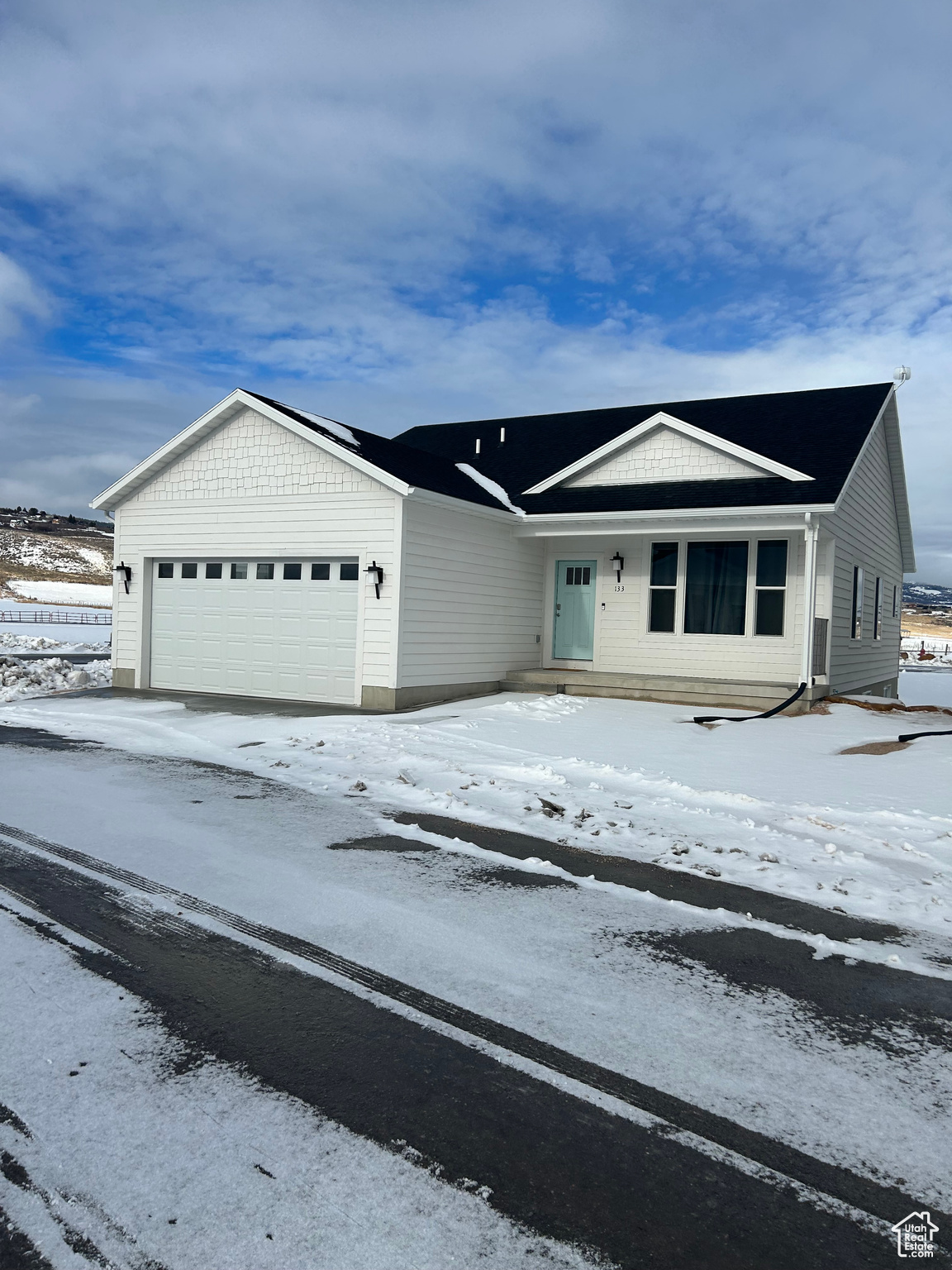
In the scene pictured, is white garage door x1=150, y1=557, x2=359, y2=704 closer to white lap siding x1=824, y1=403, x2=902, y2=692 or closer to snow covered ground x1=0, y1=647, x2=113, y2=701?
snow covered ground x1=0, y1=647, x2=113, y2=701

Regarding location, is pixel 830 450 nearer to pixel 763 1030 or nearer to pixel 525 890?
pixel 525 890

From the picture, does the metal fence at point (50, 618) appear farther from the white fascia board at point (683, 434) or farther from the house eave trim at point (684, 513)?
the house eave trim at point (684, 513)

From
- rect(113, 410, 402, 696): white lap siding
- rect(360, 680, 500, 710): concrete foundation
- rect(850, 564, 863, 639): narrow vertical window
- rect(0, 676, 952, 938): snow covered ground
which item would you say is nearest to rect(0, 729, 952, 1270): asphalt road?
rect(0, 676, 952, 938): snow covered ground

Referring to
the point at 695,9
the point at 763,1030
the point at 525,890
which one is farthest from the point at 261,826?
the point at 695,9

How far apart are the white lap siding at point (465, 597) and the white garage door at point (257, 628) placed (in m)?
1.02

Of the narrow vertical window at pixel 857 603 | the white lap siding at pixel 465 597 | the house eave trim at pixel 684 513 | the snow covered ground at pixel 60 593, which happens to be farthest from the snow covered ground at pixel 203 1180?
the snow covered ground at pixel 60 593

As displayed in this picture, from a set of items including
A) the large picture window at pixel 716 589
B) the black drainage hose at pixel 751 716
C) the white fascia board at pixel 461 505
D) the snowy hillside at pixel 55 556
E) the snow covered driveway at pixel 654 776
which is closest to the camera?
the snow covered driveway at pixel 654 776

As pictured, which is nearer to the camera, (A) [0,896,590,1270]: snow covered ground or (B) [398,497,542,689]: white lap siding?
(A) [0,896,590,1270]: snow covered ground

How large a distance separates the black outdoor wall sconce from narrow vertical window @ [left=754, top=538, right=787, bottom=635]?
633 cm

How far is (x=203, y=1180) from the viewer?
95.5 inches

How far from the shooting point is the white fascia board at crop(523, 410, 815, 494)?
13.9 meters

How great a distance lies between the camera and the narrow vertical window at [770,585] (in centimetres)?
1432

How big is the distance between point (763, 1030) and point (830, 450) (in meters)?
13.0

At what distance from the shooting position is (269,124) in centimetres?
1488
